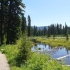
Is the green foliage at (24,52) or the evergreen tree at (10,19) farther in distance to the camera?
the evergreen tree at (10,19)

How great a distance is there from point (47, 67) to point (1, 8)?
27.5 meters

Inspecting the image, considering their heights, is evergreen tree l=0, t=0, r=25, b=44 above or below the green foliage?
above

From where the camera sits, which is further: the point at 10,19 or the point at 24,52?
the point at 10,19

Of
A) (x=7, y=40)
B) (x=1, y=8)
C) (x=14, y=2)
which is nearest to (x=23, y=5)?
(x=14, y=2)

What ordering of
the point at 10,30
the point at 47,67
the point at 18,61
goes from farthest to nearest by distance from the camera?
the point at 10,30 → the point at 18,61 → the point at 47,67

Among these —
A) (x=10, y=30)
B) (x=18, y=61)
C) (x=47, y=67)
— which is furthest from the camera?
(x=10, y=30)

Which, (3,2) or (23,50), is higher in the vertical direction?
(3,2)

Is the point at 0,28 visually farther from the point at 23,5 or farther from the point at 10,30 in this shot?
the point at 23,5

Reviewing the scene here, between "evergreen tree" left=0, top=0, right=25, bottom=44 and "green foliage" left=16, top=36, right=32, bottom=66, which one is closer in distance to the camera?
"green foliage" left=16, top=36, right=32, bottom=66

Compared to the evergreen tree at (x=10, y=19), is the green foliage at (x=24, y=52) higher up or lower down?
lower down

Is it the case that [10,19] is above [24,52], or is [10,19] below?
above

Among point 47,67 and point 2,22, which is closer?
point 47,67

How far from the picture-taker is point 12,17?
125 feet

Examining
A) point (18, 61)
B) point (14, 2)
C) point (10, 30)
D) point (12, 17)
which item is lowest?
point (18, 61)
